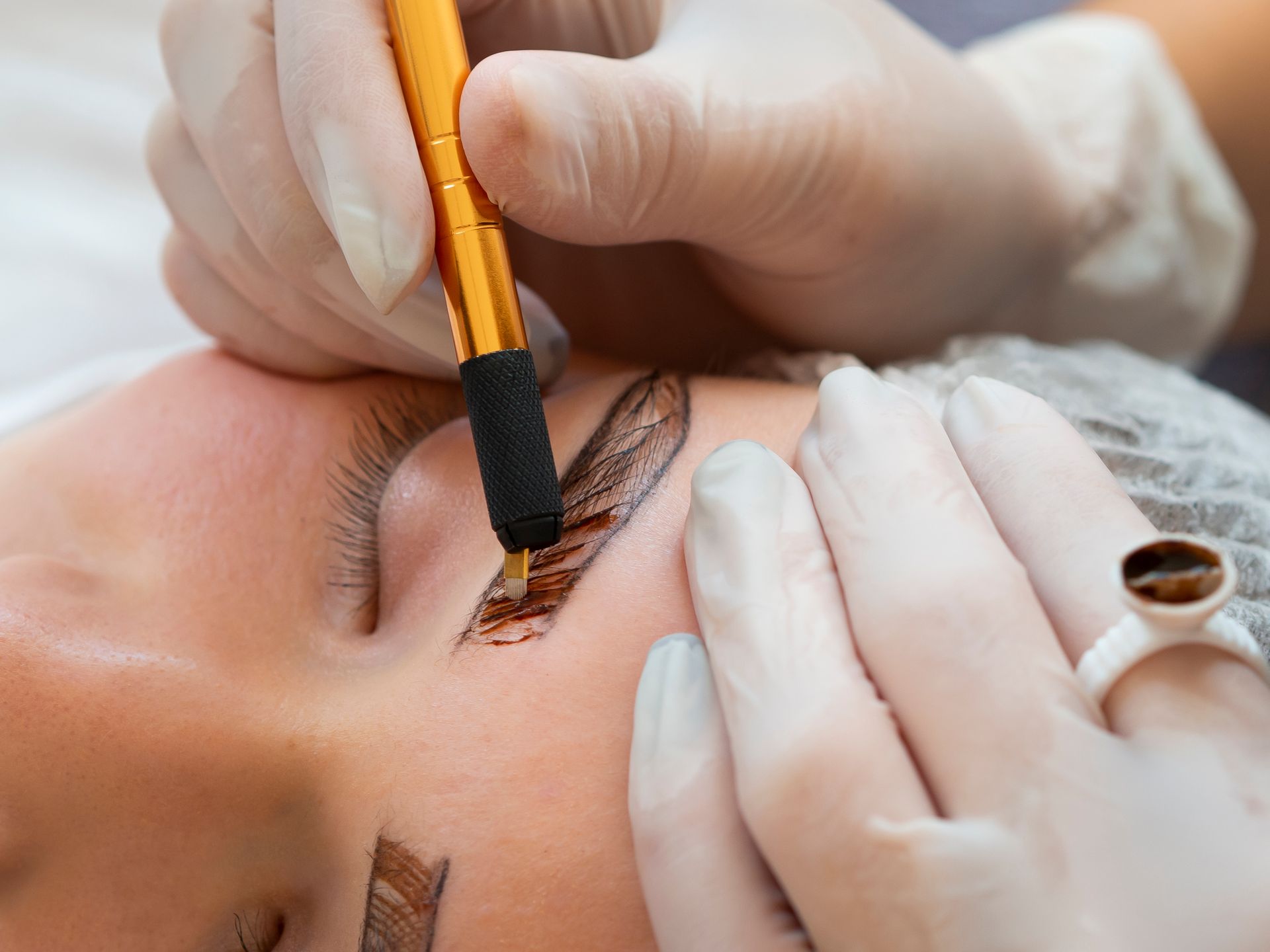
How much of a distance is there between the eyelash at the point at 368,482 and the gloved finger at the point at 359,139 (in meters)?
0.16

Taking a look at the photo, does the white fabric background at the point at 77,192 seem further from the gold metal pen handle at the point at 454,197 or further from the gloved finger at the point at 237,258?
the gold metal pen handle at the point at 454,197

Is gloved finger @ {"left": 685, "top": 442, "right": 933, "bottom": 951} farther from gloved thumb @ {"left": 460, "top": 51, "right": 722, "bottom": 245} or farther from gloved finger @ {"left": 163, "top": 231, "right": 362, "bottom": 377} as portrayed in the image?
gloved finger @ {"left": 163, "top": 231, "right": 362, "bottom": 377}

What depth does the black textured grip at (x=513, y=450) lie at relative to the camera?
586mm

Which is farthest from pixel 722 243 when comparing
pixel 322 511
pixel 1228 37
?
pixel 1228 37

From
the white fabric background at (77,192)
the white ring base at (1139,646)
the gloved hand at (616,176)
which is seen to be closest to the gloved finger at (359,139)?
the gloved hand at (616,176)

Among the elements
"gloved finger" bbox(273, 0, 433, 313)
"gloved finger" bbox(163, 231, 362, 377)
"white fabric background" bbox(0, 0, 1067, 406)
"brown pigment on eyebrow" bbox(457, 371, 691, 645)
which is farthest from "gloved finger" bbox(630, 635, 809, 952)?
"white fabric background" bbox(0, 0, 1067, 406)

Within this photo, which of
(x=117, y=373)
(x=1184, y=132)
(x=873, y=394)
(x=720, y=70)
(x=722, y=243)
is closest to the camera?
(x=873, y=394)

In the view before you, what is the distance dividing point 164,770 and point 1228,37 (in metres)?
1.87

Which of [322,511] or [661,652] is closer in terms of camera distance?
[661,652]

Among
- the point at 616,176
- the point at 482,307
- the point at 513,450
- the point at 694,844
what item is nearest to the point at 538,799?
the point at 694,844

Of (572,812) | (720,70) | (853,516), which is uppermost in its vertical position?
(720,70)

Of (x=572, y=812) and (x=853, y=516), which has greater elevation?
(x=853, y=516)

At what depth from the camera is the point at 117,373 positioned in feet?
4.27

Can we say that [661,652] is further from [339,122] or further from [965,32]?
[965,32]
